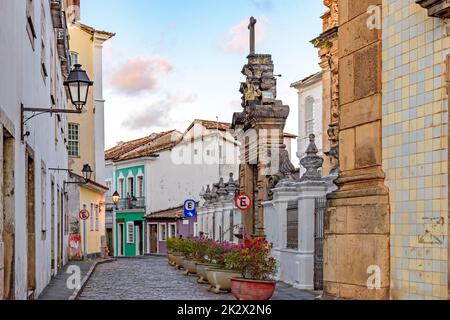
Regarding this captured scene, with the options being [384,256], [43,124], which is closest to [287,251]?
[43,124]

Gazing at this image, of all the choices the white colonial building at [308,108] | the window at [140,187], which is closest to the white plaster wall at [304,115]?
the white colonial building at [308,108]

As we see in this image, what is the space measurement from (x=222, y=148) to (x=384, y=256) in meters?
44.0

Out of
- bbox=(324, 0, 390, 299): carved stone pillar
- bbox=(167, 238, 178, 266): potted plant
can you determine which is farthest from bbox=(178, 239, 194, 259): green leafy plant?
bbox=(324, 0, 390, 299): carved stone pillar

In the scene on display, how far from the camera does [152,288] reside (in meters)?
19.3

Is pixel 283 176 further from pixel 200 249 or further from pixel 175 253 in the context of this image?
pixel 175 253

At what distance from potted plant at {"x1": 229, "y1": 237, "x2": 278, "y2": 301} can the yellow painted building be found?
23989mm

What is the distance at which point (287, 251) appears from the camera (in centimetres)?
1834

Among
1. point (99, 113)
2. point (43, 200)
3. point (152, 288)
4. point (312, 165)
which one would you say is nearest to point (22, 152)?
point (43, 200)

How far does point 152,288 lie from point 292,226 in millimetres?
3649

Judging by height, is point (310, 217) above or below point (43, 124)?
below

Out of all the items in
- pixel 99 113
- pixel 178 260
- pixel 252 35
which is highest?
pixel 252 35

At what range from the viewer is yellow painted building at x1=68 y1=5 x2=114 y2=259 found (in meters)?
40.3
